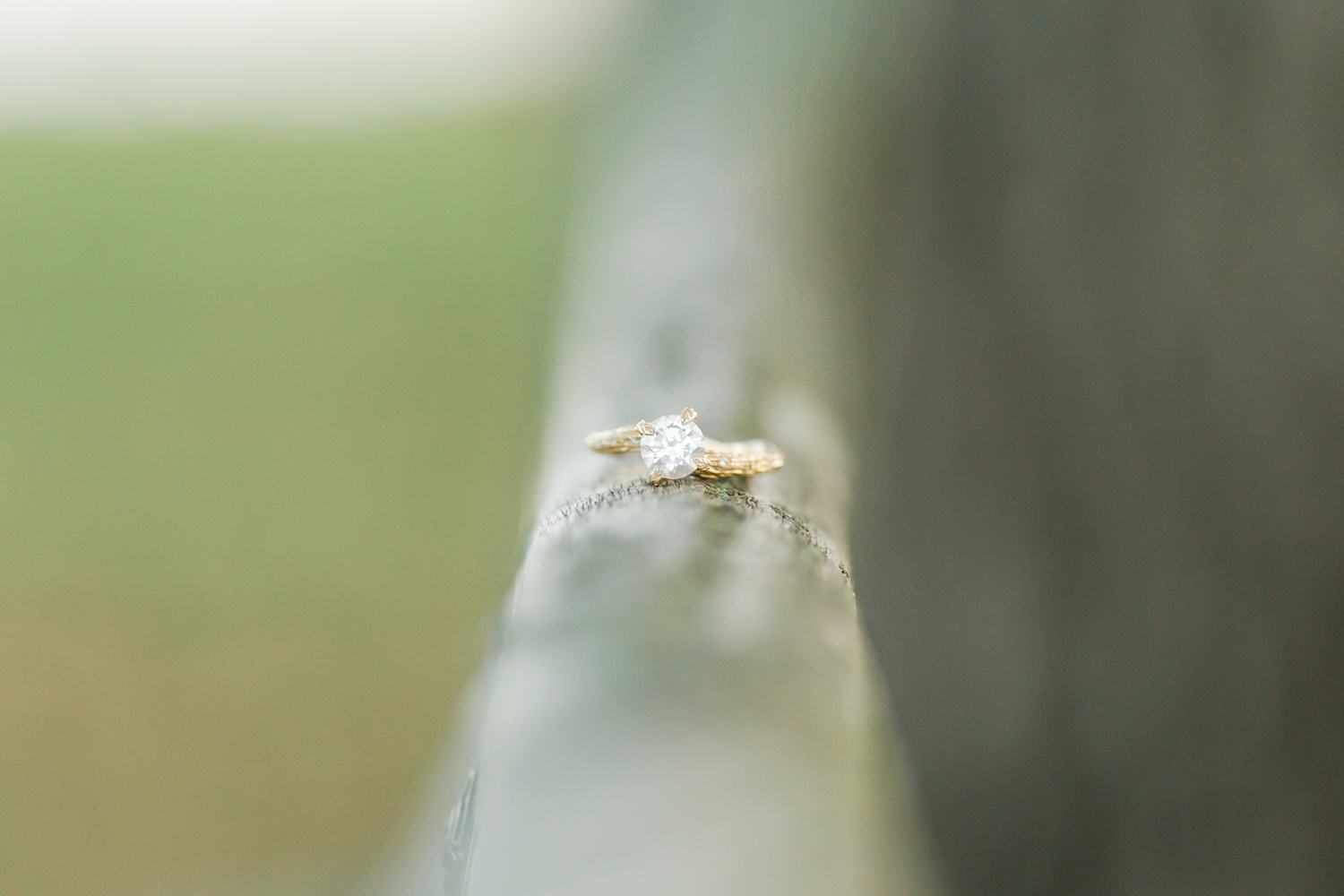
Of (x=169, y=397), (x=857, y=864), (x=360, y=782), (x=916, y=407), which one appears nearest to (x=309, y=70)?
(x=169, y=397)

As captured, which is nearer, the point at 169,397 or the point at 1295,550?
the point at 1295,550

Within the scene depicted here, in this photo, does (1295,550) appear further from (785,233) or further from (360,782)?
(360,782)

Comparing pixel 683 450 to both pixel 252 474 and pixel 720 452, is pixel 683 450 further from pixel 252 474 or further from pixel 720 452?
pixel 252 474

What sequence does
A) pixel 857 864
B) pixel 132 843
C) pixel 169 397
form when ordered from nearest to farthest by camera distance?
pixel 857 864 < pixel 132 843 < pixel 169 397

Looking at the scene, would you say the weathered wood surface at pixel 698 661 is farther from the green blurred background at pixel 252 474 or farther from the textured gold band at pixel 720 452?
the green blurred background at pixel 252 474

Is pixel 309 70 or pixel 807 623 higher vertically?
pixel 309 70

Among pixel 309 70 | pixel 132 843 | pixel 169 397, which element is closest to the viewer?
pixel 132 843

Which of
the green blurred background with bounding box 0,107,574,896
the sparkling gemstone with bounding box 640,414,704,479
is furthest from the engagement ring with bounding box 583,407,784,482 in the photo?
the green blurred background with bounding box 0,107,574,896

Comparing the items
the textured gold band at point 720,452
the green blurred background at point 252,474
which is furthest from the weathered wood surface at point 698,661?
the green blurred background at point 252,474
